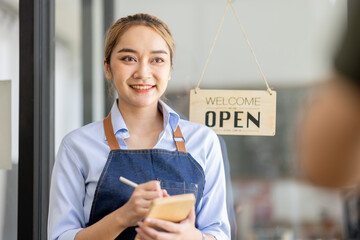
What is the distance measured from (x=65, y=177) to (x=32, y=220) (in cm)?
51

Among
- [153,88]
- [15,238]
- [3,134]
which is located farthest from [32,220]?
[153,88]

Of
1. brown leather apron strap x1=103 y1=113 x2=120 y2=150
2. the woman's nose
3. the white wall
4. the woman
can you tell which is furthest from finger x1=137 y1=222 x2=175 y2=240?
the white wall

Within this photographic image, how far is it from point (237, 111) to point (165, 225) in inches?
24.4

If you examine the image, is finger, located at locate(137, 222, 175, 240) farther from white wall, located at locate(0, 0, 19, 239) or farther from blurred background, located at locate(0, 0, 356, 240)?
white wall, located at locate(0, 0, 19, 239)

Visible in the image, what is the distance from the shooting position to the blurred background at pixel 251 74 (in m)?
1.64

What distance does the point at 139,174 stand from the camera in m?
1.36

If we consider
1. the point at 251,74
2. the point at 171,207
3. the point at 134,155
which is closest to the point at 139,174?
the point at 134,155

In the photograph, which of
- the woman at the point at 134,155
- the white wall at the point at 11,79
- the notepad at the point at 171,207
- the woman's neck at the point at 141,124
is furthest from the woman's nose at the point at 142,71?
the white wall at the point at 11,79

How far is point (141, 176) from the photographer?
1358 millimetres

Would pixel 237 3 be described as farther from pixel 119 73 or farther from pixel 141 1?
pixel 119 73

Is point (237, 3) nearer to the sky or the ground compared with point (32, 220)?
nearer to the sky

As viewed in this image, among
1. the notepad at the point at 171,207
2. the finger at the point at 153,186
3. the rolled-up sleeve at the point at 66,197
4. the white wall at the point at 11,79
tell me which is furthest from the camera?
the white wall at the point at 11,79

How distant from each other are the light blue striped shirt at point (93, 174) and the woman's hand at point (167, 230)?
0.16 m

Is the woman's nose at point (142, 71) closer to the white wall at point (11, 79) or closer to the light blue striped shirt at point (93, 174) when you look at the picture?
the light blue striped shirt at point (93, 174)
